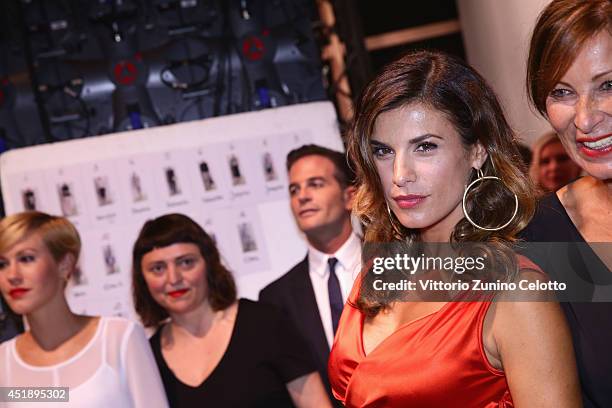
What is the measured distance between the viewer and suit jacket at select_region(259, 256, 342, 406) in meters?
3.08

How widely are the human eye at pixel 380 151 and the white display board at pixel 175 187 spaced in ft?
5.06

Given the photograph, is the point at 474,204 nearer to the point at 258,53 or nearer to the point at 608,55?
the point at 608,55

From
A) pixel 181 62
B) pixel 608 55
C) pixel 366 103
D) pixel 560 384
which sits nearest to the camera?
pixel 560 384

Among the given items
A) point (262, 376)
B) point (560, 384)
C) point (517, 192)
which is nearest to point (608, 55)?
point (517, 192)

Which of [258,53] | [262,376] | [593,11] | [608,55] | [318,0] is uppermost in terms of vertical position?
[318,0]

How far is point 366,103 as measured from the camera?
1.85 meters

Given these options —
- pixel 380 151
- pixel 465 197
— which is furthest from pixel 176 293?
pixel 465 197

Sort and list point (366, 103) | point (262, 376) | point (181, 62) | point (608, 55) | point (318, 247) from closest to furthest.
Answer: point (608, 55) → point (366, 103) → point (262, 376) → point (318, 247) → point (181, 62)

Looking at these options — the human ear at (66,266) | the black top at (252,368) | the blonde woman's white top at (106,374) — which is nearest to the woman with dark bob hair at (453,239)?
the black top at (252,368)

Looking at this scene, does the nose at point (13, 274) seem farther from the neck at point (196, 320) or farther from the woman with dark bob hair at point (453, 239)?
the woman with dark bob hair at point (453, 239)

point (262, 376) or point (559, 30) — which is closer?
point (559, 30)

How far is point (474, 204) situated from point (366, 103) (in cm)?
34

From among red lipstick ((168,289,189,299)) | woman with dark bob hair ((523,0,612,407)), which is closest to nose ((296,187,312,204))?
red lipstick ((168,289,189,299))

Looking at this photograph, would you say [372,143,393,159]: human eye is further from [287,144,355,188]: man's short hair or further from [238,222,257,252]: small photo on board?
[238,222,257,252]: small photo on board
